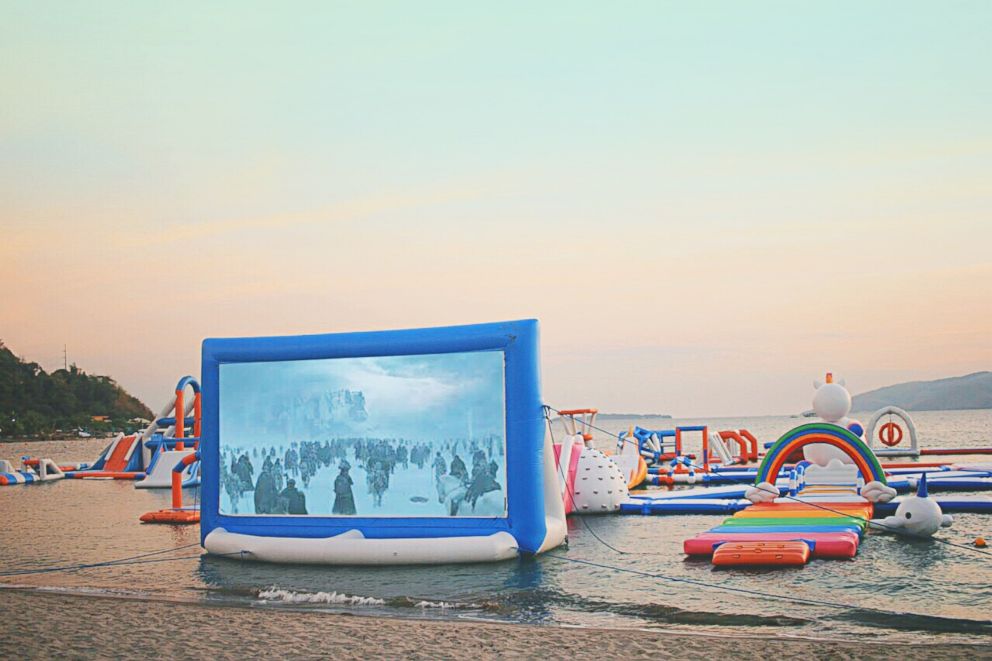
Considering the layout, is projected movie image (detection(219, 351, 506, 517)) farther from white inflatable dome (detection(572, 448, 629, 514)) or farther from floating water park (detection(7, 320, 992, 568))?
white inflatable dome (detection(572, 448, 629, 514))

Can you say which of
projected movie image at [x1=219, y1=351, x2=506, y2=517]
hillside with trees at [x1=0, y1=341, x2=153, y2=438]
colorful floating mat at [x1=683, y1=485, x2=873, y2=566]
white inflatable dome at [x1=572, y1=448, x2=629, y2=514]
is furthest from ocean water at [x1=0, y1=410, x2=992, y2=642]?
hillside with trees at [x1=0, y1=341, x2=153, y2=438]

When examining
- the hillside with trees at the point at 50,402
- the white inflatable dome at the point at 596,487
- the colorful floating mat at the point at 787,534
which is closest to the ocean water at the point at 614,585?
the colorful floating mat at the point at 787,534

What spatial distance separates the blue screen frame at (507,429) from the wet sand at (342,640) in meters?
2.70

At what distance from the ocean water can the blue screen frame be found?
0.43 meters

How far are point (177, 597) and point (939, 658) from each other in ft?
19.9

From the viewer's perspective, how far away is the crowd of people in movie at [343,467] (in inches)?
398

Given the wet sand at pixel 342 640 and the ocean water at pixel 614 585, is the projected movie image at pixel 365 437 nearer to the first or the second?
the ocean water at pixel 614 585

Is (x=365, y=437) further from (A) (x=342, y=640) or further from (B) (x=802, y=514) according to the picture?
(B) (x=802, y=514)

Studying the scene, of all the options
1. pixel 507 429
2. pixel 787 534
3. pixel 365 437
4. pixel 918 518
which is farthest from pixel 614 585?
pixel 918 518

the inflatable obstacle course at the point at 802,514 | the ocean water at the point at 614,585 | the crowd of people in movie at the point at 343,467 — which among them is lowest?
the ocean water at the point at 614,585

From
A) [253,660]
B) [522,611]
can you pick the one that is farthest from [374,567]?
[253,660]

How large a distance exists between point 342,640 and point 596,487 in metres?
8.85

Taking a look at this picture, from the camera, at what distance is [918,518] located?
34.6ft

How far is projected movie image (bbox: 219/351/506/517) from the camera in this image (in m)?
10.1
